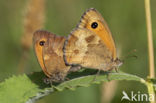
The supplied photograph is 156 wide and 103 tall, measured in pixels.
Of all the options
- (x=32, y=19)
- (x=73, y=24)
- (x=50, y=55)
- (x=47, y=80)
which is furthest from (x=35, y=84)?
(x=73, y=24)

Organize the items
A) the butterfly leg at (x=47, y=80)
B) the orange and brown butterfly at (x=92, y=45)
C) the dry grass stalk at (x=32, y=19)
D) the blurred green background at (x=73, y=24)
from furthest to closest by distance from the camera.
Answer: the blurred green background at (x=73, y=24), the dry grass stalk at (x=32, y=19), the orange and brown butterfly at (x=92, y=45), the butterfly leg at (x=47, y=80)

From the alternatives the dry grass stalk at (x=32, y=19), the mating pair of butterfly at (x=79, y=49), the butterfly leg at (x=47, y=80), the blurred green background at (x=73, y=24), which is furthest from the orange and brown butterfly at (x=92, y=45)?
the dry grass stalk at (x=32, y=19)

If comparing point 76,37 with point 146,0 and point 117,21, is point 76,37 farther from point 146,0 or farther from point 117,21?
point 117,21

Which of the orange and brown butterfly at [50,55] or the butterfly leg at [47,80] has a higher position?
the orange and brown butterfly at [50,55]

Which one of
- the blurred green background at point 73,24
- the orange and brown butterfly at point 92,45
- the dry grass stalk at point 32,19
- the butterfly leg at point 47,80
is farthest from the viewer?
the blurred green background at point 73,24

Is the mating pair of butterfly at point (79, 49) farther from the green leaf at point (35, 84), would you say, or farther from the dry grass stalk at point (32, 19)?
the dry grass stalk at point (32, 19)

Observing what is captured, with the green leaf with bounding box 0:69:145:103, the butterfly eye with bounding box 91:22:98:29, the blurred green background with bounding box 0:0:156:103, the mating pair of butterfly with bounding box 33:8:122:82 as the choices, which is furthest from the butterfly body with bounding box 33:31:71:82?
the blurred green background with bounding box 0:0:156:103

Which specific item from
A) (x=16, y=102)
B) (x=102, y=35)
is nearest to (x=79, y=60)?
(x=102, y=35)
